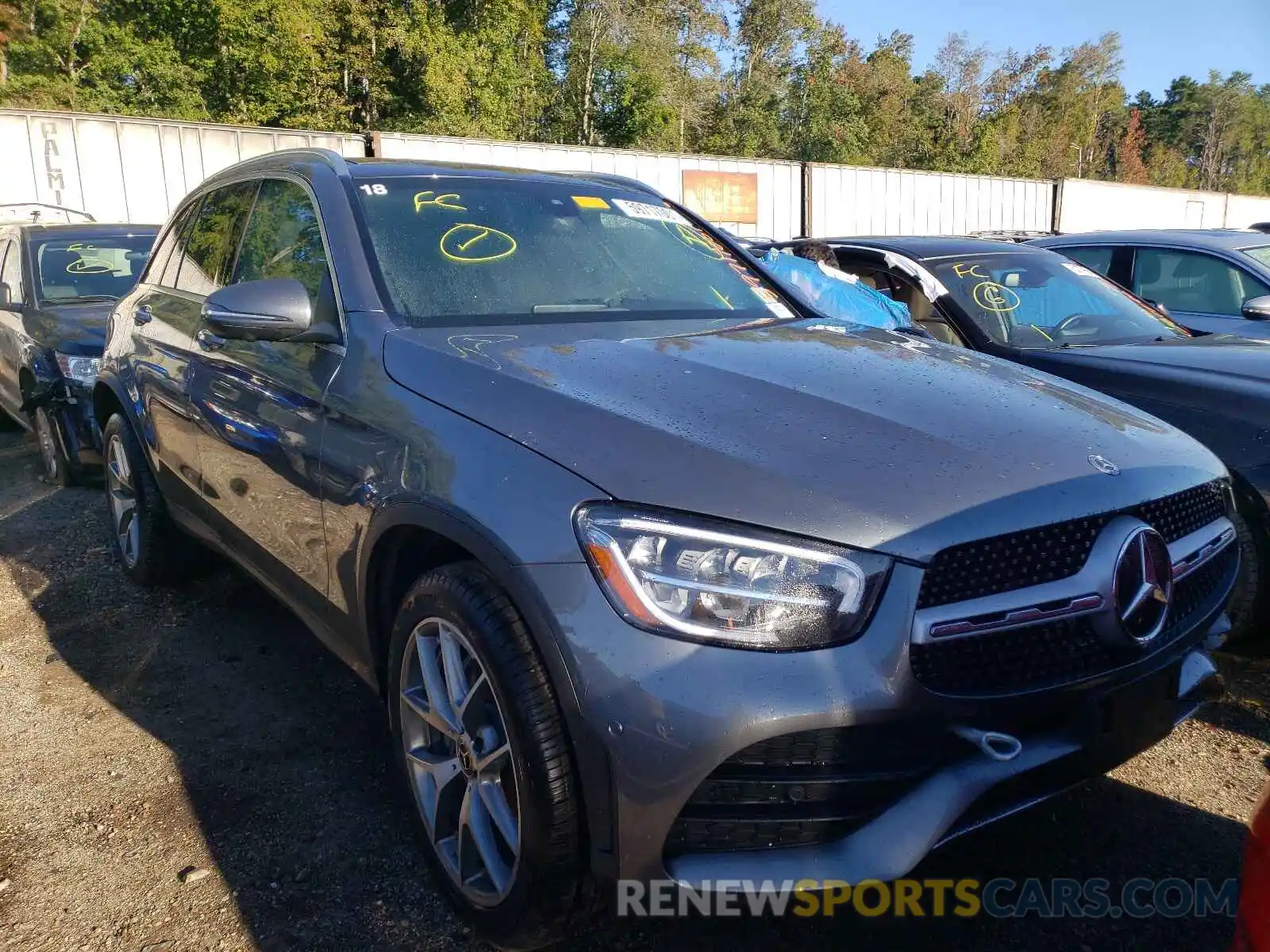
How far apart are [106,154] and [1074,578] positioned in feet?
40.9

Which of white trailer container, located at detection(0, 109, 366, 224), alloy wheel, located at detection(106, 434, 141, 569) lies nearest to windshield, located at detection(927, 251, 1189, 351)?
alloy wheel, located at detection(106, 434, 141, 569)

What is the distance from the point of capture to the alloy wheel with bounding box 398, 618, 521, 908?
190 cm

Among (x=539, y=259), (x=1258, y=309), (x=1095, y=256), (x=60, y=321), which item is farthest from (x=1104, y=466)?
(x=60, y=321)

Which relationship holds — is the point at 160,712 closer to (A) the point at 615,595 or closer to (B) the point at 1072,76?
(A) the point at 615,595

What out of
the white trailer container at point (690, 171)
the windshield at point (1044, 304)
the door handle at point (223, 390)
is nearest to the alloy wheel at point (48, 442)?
the door handle at point (223, 390)

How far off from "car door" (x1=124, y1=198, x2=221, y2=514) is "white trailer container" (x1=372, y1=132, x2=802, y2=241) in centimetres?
884

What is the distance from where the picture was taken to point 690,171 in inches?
615

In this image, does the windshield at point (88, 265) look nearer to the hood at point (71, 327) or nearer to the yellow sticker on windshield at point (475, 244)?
the hood at point (71, 327)

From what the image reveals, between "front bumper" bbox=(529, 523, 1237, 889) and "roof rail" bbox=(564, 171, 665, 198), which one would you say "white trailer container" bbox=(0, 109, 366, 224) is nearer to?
"roof rail" bbox=(564, 171, 665, 198)

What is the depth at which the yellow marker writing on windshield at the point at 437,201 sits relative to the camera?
2859 millimetres

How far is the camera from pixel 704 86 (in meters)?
40.4

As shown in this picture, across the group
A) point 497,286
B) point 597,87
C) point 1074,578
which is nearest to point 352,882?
point 497,286

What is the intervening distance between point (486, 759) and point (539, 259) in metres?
1.56

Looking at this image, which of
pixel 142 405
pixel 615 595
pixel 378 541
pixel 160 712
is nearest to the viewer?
pixel 615 595
